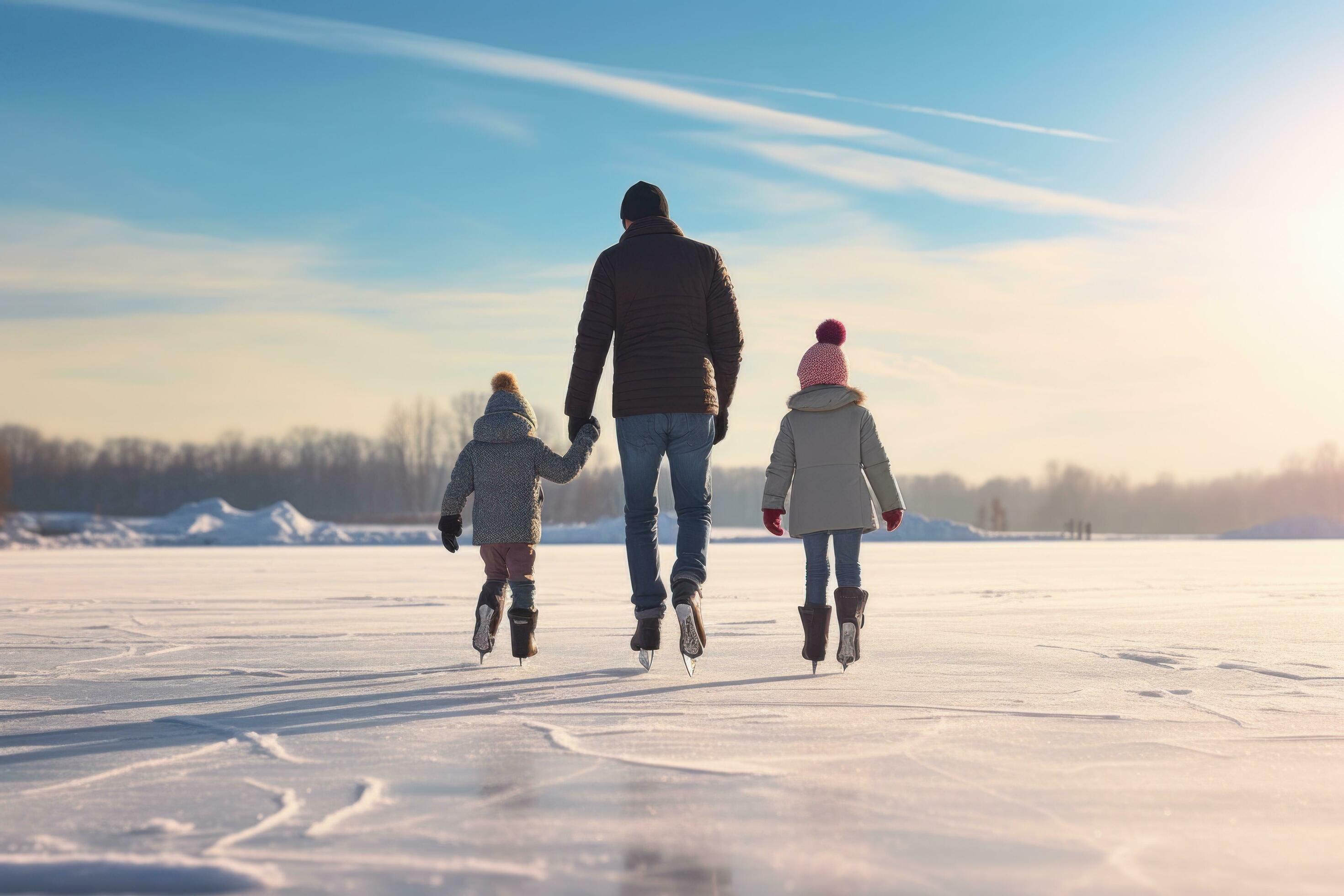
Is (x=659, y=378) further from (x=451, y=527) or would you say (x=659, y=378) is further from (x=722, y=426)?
(x=451, y=527)

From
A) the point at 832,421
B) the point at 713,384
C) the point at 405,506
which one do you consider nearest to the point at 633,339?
the point at 713,384

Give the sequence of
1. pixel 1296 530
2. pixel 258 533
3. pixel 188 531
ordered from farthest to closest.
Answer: pixel 1296 530 < pixel 188 531 < pixel 258 533

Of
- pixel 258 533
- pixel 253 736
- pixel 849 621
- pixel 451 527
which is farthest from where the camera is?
pixel 258 533

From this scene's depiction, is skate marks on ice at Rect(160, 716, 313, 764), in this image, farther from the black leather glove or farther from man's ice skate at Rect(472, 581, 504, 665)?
the black leather glove

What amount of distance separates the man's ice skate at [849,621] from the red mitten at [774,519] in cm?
35

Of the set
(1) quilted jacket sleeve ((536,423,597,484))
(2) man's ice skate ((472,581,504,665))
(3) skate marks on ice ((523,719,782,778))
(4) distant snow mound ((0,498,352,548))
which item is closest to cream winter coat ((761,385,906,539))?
(1) quilted jacket sleeve ((536,423,597,484))

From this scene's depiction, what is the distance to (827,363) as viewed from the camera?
4.96m

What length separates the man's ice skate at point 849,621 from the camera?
4582 millimetres

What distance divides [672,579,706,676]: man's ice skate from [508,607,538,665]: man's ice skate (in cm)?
68

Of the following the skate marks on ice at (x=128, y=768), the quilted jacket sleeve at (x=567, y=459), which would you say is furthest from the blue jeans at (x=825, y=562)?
the skate marks on ice at (x=128, y=768)

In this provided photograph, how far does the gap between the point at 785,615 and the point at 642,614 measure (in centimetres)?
301

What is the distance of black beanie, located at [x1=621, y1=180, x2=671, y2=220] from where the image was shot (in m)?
4.96

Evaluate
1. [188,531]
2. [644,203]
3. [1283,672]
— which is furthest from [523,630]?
[188,531]

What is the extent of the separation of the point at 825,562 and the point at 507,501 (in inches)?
54.9
